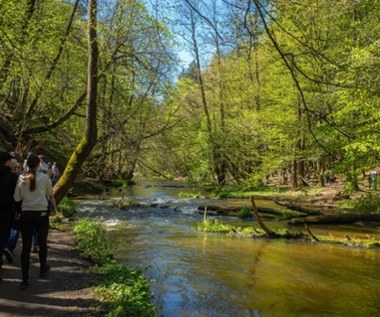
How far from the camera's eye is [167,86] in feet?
70.0

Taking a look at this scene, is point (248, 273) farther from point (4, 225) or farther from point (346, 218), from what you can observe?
point (346, 218)

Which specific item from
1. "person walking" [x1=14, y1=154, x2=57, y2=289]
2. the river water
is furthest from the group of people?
the river water

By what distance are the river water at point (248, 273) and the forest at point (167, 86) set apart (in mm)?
2434

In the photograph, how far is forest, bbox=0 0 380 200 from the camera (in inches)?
195

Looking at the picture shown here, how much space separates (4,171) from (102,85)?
496 inches

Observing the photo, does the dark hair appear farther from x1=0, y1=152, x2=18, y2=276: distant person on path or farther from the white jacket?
x1=0, y1=152, x2=18, y2=276: distant person on path

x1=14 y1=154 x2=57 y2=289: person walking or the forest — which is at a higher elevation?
the forest

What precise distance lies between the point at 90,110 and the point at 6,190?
15.7 feet

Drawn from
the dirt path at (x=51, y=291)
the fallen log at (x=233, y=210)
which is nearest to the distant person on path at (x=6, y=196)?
the dirt path at (x=51, y=291)

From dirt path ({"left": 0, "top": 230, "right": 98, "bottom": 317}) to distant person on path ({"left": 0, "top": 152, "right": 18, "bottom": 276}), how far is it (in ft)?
2.68

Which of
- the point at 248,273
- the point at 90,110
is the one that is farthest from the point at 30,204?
the point at 248,273

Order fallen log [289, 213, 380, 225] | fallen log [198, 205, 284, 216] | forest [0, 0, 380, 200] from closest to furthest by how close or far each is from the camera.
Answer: forest [0, 0, 380, 200], fallen log [289, 213, 380, 225], fallen log [198, 205, 284, 216]

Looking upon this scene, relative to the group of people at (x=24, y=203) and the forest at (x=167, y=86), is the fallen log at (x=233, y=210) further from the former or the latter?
the group of people at (x=24, y=203)

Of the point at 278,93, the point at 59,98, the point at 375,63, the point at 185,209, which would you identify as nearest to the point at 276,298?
the point at 375,63
